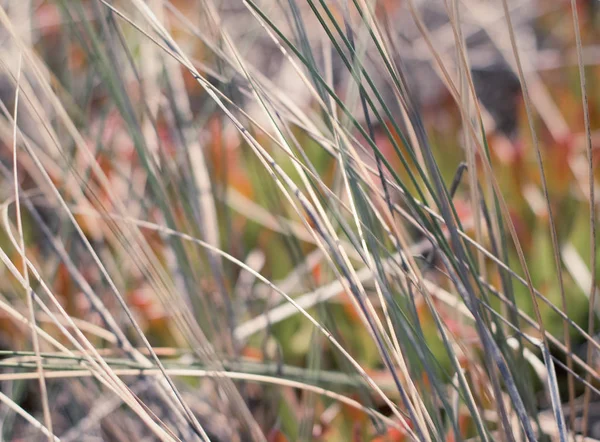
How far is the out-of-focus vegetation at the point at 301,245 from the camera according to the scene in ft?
1.48

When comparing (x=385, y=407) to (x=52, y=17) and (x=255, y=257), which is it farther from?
(x=52, y=17)

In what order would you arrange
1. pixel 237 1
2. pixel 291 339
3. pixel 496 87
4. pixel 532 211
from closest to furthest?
pixel 291 339 → pixel 532 211 → pixel 496 87 → pixel 237 1

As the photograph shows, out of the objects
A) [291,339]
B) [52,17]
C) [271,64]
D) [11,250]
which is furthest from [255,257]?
[52,17]

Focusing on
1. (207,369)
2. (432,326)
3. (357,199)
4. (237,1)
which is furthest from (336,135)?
(237,1)

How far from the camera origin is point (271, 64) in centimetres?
174

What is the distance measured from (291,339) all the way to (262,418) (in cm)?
16

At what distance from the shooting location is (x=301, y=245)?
41.6 inches

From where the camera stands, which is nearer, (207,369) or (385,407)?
(207,369)

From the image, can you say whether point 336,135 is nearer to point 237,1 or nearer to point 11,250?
point 11,250

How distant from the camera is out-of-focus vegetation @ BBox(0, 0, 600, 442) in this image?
45cm

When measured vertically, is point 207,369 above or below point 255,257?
above

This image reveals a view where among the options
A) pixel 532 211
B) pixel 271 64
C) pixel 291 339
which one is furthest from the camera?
pixel 271 64

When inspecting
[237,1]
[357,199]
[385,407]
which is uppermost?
[237,1]

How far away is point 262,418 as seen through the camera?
80 cm
